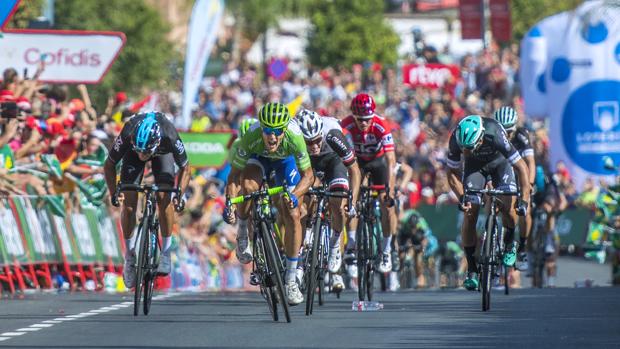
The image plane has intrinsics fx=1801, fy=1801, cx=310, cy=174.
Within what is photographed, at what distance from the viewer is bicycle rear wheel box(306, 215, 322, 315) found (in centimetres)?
1583

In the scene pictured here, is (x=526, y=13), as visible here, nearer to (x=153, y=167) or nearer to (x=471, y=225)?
(x=471, y=225)

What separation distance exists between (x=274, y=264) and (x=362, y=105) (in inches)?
164

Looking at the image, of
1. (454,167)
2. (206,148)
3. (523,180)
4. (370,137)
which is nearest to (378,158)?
(370,137)

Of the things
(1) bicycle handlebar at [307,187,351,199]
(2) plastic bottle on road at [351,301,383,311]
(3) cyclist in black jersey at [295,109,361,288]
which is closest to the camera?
(1) bicycle handlebar at [307,187,351,199]

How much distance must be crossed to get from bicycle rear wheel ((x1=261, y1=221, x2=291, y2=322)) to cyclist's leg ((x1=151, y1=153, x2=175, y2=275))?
1528 millimetres

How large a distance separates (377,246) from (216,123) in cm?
1716

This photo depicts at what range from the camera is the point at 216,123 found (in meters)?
35.8

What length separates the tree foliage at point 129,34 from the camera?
37.3m

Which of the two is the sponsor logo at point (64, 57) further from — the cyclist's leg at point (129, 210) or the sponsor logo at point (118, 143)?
the sponsor logo at point (118, 143)

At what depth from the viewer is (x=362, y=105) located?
18438mm

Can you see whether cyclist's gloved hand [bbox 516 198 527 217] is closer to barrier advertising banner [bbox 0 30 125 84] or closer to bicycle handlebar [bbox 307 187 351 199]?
bicycle handlebar [bbox 307 187 351 199]

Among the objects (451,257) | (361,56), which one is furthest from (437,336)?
(361,56)

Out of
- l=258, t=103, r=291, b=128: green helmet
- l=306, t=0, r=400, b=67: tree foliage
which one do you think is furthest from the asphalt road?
l=306, t=0, r=400, b=67: tree foliage

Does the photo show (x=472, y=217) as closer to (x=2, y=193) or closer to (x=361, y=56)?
(x=2, y=193)
